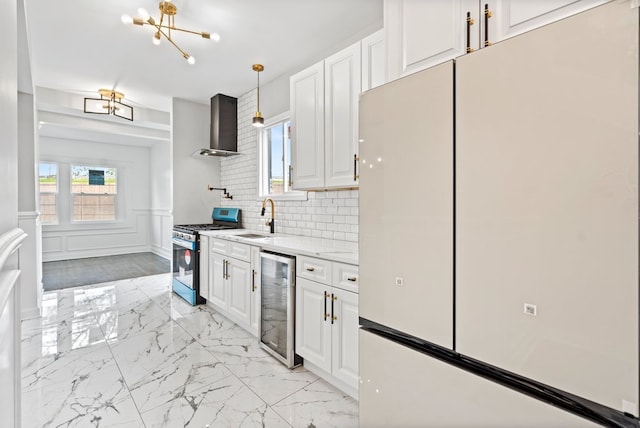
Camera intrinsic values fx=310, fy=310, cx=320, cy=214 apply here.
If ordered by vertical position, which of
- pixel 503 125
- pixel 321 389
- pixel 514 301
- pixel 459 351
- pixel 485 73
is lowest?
pixel 321 389

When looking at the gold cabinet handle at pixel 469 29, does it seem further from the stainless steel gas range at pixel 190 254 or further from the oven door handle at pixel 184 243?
the oven door handle at pixel 184 243

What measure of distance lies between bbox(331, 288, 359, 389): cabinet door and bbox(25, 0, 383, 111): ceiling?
2.18 meters

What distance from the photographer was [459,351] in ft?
3.73

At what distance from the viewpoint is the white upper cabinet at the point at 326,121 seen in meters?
2.28

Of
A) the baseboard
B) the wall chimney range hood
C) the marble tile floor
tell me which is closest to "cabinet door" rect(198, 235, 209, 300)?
the marble tile floor

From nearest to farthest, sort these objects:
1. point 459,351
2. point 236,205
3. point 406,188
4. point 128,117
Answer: point 459,351 < point 406,188 < point 236,205 < point 128,117

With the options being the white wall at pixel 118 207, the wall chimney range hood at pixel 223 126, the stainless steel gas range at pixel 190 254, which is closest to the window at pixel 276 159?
the wall chimney range hood at pixel 223 126

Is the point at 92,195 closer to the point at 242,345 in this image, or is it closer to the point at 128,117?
the point at 128,117

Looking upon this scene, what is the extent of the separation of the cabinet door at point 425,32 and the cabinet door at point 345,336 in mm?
1315

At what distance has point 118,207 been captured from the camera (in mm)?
7523

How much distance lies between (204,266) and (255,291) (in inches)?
46.1

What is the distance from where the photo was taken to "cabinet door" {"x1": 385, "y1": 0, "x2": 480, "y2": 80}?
135 centimetres

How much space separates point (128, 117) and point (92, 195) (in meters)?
3.45

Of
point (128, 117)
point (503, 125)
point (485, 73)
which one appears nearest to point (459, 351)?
point (503, 125)
